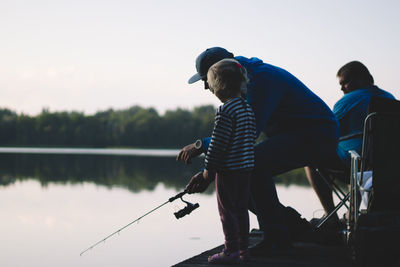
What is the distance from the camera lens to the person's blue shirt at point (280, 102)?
3.05 m

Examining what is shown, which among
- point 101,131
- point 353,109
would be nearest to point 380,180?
point 353,109

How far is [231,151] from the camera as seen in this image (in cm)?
282

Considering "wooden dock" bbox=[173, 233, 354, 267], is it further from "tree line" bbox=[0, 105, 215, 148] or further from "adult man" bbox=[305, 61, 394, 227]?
"tree line" bbox=[0, 105, 215, 148]

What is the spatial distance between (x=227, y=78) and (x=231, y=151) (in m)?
0.39

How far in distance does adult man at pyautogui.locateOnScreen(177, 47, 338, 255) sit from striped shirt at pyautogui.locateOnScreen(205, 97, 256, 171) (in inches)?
7.3

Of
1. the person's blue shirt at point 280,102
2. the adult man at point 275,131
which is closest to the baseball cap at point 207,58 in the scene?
the adult man at point 275,131

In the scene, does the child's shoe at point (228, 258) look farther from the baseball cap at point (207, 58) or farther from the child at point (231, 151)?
the baseball cap at point (207, 58)

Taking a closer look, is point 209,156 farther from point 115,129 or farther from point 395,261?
point 115,129

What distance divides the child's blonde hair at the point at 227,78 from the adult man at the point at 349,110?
115 cm

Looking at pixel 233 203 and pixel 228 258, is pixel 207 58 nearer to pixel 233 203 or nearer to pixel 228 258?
pixel 233 203

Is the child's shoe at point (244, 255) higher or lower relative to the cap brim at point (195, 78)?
lower

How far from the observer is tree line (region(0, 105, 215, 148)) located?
77.4 m

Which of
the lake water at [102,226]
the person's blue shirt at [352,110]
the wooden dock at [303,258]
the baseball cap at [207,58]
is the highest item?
the baseball cap at [207,58]

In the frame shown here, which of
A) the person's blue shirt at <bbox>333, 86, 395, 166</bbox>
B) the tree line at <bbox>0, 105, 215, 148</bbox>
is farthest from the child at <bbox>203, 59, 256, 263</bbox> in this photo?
the tree line at <bbox>0, 105, 215, 148</bbox>
